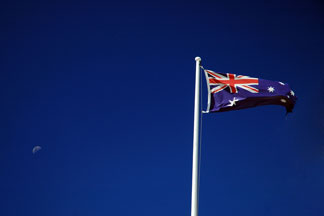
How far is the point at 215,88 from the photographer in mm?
8500

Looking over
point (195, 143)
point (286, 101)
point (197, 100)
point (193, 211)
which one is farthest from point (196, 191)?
point (286, 101)

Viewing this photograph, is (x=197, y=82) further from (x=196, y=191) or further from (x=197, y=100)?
(x=196, y=191)

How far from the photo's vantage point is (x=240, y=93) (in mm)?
8477

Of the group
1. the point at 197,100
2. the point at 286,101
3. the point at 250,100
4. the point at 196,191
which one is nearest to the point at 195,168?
the point at 196,191

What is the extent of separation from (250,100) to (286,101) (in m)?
0.91

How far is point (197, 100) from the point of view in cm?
811

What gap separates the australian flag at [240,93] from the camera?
8.36 m

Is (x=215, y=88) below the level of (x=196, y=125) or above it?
above

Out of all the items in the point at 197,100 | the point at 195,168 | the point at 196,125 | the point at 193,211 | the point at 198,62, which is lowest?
the point at 193,211

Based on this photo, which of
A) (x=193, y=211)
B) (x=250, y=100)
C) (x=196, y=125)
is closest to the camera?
(x=193, y=211)

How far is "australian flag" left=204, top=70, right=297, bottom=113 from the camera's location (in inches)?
329

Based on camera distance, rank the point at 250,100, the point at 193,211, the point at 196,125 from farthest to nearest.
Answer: the point at 250,100 → the point at 196,125 → the point at 193,211

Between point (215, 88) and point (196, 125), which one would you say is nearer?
point (196, 125)

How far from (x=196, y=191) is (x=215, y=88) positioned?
236 centimetres
